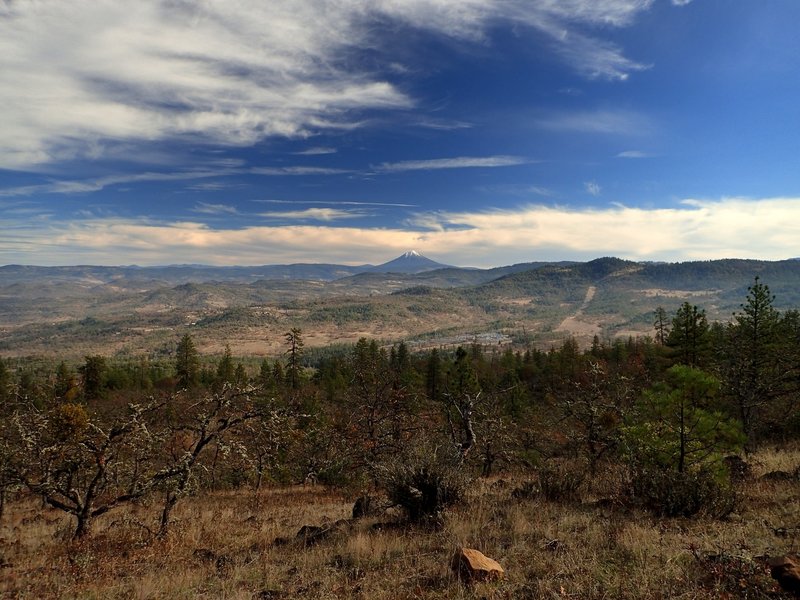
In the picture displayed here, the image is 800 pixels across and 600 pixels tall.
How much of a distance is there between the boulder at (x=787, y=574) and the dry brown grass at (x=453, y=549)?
0.18 m

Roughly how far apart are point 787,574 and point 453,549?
4.34 metres

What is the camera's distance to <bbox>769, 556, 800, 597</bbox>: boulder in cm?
460

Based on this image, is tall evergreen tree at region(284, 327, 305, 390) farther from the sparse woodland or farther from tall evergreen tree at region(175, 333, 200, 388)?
the sparse woodland

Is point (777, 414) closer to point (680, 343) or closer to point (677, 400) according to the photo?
point (680, 343)

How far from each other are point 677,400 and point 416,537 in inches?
298

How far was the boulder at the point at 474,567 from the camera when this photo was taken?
5852 mm

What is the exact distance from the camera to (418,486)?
9.42m

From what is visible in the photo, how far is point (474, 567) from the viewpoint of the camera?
19.3 ft

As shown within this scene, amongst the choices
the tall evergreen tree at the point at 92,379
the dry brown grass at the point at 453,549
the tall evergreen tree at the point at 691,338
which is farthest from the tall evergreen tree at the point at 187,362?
the tall evergreen tree at the point at 691,338

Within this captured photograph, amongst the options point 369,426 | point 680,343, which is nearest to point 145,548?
point 369,426

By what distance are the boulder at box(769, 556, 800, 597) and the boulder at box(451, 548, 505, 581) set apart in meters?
3.10

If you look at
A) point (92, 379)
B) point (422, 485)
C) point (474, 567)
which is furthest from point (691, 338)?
point (92, 379)

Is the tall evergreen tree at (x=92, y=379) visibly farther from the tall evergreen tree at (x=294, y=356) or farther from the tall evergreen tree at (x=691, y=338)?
the tall evergreen tree at (x=691, y=338)

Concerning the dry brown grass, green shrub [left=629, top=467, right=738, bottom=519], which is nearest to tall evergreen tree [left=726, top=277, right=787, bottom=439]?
the dry brown grass
